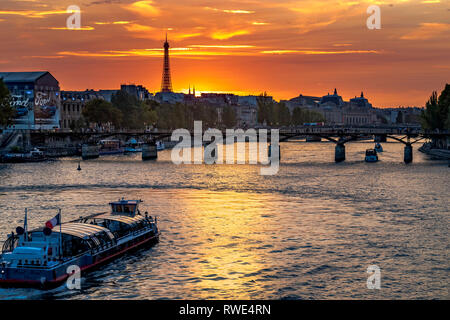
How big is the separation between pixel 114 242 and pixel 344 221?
19.6m

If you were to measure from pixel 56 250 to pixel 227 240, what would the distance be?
1334cm

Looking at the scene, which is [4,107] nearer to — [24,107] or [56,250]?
[24,107]

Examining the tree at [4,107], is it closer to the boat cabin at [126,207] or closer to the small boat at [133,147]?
the small boat at [133,147]

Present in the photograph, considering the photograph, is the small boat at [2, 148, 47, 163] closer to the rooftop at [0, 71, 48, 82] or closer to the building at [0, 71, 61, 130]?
the building at [0, 71, 61, 130]

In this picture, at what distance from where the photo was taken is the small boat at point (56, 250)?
3262 centimetres

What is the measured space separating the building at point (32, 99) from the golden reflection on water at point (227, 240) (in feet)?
291

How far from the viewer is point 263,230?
157 ft

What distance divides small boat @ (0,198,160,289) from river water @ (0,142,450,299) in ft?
2.19

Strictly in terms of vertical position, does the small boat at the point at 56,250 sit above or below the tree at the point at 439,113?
below

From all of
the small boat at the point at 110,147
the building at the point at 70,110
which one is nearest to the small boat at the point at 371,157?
the small boat at the point at 110,147

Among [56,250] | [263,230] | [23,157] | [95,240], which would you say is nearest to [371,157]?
[23,157]
